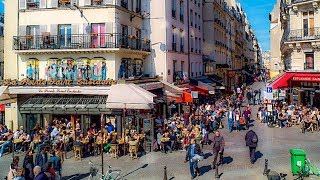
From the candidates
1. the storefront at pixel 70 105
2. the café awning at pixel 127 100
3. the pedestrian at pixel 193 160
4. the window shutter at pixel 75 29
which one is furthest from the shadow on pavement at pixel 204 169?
the window shutter at pixel 75 29

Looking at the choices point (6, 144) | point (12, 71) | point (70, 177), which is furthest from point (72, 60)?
point (70, 177)

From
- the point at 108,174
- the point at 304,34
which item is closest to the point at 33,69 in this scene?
the point at 108,174

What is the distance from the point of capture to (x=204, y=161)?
16719 mm

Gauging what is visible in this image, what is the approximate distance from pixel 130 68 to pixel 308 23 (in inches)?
A: 611

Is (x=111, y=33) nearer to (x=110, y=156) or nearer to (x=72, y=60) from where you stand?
(x=72, y=60)

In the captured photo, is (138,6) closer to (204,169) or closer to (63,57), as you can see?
(63,57)

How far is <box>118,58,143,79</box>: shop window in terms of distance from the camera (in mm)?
23281

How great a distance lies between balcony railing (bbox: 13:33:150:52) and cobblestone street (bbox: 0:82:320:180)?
752cm

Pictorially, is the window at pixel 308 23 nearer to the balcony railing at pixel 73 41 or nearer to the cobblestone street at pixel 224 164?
the cobblestone street at pixel 224 164

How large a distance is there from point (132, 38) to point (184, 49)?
1093 centimetres

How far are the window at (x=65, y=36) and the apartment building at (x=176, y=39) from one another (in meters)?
7.39

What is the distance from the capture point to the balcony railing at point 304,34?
28.8 meters

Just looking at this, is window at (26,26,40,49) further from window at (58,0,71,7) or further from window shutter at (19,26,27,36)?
window at (58,0,71,7)

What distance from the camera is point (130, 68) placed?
25.2 metres
